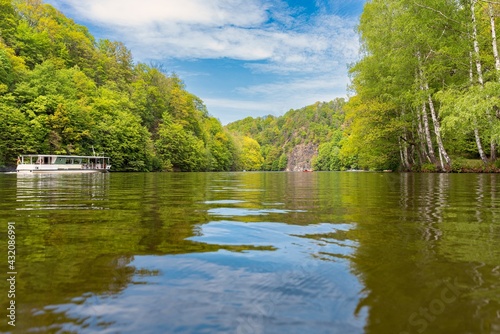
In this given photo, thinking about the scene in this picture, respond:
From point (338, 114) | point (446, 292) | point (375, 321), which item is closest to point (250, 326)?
point (375, 321)

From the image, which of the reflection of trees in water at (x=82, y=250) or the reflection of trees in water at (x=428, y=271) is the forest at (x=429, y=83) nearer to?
the reflection of trees in water at (x=428, y=271)

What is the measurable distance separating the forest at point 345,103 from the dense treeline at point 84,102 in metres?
0.20

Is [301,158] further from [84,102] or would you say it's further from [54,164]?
[54,164]

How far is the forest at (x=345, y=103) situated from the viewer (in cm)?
1909

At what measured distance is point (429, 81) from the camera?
76.9 ft

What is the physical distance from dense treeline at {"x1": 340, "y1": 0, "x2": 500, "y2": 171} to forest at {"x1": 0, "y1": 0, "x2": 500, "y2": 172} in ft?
0.34

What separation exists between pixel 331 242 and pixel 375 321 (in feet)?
5.48

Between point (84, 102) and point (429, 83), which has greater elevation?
point (84, 102)

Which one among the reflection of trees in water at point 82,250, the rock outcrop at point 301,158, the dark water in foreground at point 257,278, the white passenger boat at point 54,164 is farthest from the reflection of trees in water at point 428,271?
the rock outcrop at point 301,158

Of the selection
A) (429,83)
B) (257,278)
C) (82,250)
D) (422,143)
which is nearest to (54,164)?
(422,143)

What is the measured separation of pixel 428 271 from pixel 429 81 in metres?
24.9

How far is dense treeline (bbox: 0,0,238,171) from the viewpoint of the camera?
42.9 meters

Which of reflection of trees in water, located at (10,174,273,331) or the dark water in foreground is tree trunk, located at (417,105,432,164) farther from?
reflection of trees in water, located at (10,174,273,331)

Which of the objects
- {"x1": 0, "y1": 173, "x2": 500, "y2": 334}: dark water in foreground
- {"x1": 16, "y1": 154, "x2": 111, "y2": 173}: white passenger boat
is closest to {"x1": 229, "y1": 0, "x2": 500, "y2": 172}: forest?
{"x1": 0, "y1": 173, "x2": 500, "y2": 334}: dark water in foreground
